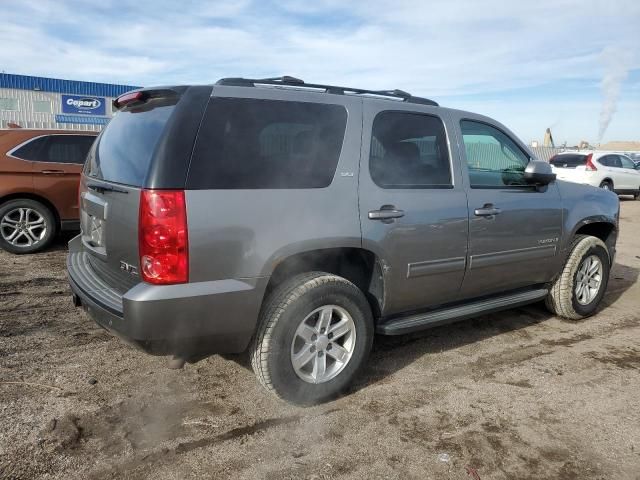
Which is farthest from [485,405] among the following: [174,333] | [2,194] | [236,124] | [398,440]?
[2,194]

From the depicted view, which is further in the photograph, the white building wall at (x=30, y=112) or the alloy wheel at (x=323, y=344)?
the white building wall at (x=30, y=112)

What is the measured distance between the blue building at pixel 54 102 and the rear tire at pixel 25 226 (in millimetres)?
20032

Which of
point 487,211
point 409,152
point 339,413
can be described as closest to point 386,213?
point 409,152

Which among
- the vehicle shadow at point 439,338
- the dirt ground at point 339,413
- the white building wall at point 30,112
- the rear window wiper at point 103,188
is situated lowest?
the dirt ground at point 339,413

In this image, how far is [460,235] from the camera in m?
3.66

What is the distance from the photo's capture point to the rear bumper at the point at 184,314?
8.50 ft

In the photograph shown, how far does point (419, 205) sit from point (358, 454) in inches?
62.8

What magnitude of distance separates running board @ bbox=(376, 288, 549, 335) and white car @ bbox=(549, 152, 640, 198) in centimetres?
1308

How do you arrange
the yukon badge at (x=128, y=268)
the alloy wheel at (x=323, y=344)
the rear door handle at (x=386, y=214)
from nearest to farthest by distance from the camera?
the yukon badge at (x=128, y=268), the alloy wheel at (x=323, y=344), the rear door handle at (x=386, y=214)

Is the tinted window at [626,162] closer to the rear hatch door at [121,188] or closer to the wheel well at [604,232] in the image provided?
the wheel well at [604,232]

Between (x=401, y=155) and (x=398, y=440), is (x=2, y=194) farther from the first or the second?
(x=398, y=440)

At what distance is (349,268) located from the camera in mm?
3428

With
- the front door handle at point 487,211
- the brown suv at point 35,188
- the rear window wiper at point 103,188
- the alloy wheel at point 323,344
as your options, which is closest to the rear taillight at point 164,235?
the rear window wiper at point 103,188

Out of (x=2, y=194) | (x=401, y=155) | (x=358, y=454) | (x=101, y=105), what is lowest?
(x=358, y=454)
